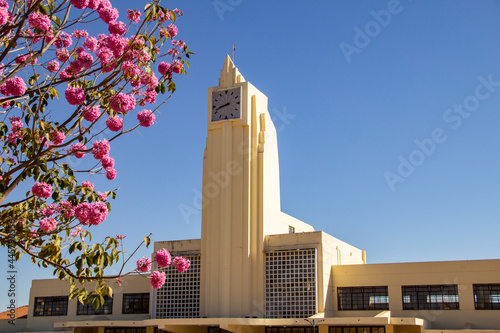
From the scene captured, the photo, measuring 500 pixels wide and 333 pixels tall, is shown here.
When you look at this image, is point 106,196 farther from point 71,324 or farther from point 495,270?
point 71,324

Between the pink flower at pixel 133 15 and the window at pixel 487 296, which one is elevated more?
the pink flower at pixel 133 15

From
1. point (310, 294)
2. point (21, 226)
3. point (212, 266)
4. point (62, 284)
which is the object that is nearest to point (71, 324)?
point (62, 284)

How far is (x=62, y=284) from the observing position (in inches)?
1535

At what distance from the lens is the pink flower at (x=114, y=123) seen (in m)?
8.88

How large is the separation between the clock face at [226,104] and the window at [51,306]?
15.2m

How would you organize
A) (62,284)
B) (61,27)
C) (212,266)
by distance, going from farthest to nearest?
(62,284)
(212,266)
(61,27)

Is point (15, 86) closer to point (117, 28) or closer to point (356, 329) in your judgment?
point (117, 28)

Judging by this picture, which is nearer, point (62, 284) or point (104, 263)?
point (104, 263)

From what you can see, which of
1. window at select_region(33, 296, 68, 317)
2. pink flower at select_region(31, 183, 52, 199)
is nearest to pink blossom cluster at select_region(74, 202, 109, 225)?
pink flower at select_region(31, 183, 52, 199)

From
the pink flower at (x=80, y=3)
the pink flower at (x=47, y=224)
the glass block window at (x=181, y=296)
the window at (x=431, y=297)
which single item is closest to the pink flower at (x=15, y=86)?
the pink flower at (x=80, y=3)

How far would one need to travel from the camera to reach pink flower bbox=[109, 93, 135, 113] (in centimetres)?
876

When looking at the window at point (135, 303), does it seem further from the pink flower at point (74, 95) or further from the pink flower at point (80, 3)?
the pink flower at point (80, 3)

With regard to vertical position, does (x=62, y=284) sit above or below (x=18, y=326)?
above

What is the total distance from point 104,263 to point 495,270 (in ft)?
84.1
